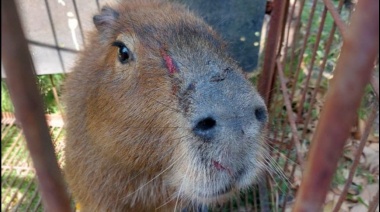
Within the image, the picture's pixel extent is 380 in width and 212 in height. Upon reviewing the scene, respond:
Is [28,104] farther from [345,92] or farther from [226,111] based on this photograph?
[226,111]

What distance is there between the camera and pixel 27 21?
3732mm

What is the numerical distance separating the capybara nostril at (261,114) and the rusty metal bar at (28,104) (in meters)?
1.04

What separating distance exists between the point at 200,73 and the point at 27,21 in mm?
2172

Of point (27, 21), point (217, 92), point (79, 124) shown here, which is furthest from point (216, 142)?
point (27, 21)

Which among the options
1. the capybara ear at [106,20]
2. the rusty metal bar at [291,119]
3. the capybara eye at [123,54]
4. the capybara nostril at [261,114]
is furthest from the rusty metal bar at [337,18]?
the capybara ear at [106,20]

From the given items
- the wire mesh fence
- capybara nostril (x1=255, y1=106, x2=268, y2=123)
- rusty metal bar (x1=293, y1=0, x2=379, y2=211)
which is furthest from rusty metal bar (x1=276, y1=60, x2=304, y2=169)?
rusty metal bar (x1=293, y1=0, x2=379, y2=211)

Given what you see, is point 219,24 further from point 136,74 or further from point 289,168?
point 136,74

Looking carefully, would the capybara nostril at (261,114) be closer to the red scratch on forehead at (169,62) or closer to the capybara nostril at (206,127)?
the capybara nostril at (206,127)

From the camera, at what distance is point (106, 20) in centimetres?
279

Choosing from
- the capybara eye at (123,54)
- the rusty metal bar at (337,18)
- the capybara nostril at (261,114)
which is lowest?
the capybara nostril at (261,114)

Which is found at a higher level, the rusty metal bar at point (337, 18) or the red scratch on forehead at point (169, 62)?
the rusty metal bar at point (337, 18)

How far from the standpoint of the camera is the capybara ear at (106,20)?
2762 mm

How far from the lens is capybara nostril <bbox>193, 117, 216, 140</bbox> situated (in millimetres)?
1855

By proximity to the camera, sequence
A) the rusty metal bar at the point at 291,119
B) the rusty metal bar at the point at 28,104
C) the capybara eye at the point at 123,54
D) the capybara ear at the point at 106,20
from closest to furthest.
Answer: the rusty metal bar at the point at 28,104 < the capybara eye at the point at 123,54 < the capybara ear at the point at 106,20 < the rusty metal bar at the point at 291,119
